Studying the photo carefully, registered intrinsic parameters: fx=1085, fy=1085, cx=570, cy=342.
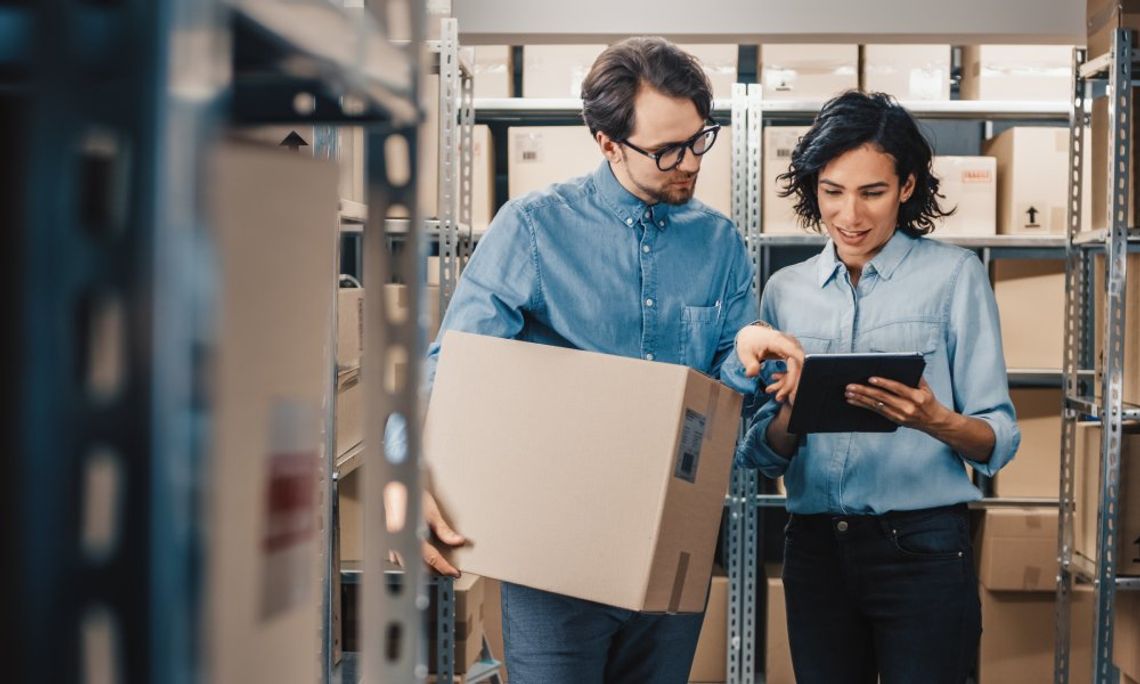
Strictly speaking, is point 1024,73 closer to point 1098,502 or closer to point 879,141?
point 1098,502

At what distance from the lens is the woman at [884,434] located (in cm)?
166

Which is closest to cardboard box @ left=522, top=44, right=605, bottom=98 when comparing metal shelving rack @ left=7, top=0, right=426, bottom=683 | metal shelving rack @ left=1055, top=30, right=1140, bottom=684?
metal shelving rack @ left=1055, top=30, right=1140, bottom=684

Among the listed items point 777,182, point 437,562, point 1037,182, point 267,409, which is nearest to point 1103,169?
point 1037,182

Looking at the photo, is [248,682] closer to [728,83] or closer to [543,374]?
[543,374]

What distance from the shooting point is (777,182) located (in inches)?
134

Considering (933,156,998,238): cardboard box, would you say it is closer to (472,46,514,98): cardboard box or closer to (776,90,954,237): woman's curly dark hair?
(472,46,514,98): cardboard box

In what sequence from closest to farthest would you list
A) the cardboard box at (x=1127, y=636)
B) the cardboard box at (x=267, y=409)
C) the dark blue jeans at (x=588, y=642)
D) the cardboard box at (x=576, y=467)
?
the cardboard box at (x=267, y=409) → the cardboard box at (x=576, y=467) → the dark blue jeans at (x=588, y=642) → the cardboard box at (x=1127, y=636)

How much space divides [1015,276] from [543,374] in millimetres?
2527

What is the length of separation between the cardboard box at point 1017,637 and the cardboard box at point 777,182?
4.32 ft

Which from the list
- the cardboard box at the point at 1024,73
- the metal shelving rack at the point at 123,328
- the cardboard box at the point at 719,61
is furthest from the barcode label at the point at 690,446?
the cardboard box at the point at 1024,73

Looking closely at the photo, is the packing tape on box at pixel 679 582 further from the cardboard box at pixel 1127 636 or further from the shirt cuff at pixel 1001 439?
the cardboard box at pixel 1127 636

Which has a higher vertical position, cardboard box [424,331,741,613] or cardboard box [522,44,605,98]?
cardboard box [522,44,605,98]

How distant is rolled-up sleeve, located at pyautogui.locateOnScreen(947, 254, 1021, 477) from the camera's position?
5.64 feet

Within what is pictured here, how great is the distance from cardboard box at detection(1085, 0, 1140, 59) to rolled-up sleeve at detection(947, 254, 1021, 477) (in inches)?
45.0
